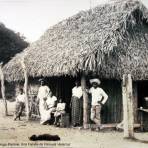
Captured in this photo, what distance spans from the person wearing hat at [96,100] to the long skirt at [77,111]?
72cm

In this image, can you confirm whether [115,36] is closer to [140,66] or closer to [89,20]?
[140,66]

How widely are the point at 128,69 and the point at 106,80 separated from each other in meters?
0.94

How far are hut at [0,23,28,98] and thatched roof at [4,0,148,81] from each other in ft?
50.2

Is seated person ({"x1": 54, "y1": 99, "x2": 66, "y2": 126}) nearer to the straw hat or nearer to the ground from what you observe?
the ground

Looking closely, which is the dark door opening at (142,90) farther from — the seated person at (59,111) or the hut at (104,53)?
the seated person at (59,111)

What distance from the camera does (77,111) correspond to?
50.0ft

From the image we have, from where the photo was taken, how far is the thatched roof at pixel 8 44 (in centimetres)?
3412

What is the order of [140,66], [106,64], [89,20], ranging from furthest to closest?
[89,20]
[140,66]
[106,64]

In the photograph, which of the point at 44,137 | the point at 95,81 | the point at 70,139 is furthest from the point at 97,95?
the point at 44,137

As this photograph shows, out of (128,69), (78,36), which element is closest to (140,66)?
(128,69)

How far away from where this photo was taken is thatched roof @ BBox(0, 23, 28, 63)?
1344 inches

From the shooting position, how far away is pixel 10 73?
19.9 metres

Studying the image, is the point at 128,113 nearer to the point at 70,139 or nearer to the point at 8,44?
the point at 70,139

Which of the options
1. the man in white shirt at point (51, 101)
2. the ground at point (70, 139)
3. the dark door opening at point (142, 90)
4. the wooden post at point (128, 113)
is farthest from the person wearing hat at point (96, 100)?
the dark door opening at point (142, 90)
